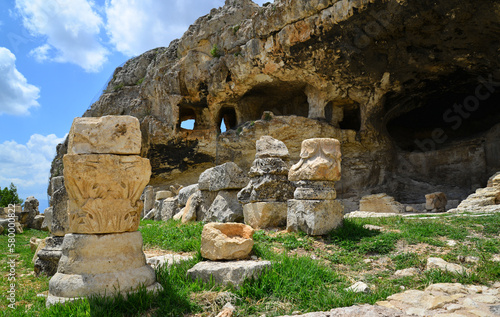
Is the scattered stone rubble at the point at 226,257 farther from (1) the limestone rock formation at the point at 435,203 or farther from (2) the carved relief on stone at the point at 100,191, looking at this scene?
(1) the limestone rock formation at the point at 435,203

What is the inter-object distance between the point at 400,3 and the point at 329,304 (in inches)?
476

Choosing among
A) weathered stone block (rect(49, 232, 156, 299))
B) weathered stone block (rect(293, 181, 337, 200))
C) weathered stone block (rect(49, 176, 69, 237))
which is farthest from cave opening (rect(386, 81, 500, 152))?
weathered stone block (rect(49, 232, 156, 299))

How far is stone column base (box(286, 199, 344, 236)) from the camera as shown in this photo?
5941 millimetres

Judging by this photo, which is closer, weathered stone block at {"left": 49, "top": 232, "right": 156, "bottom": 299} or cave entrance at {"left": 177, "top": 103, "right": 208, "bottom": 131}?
weathered stone block at {"left": 49, "top": 232, "right": 156, "bottom": 299}

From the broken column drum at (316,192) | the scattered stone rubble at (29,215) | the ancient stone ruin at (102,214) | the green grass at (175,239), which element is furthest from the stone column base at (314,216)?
the scattered stone rubble at (29,215)

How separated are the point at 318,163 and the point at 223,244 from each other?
2781 millimetres

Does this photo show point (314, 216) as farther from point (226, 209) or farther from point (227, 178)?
point (227, 178)

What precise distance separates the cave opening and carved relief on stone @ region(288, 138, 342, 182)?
43.5 feet

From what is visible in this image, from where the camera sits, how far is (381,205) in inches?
553

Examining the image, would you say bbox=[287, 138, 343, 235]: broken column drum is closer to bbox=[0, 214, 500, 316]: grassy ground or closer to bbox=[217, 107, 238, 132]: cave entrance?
bbox=[0, 214, 500, 316]: grassy ground

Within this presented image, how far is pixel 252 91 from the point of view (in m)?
19.6

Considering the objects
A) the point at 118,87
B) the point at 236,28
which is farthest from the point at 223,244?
the point at 118,87

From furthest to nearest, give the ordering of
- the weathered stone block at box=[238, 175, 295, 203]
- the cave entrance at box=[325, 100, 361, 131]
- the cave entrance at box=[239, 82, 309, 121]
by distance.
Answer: the cave entrance at box=[239, 82, 309, 121] → the cave entrance at box=[325, 100, 361, 131] → the weathered stone block at box=[238, 175, 295, 203]

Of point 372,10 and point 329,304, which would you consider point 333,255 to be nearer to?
point 329,304
